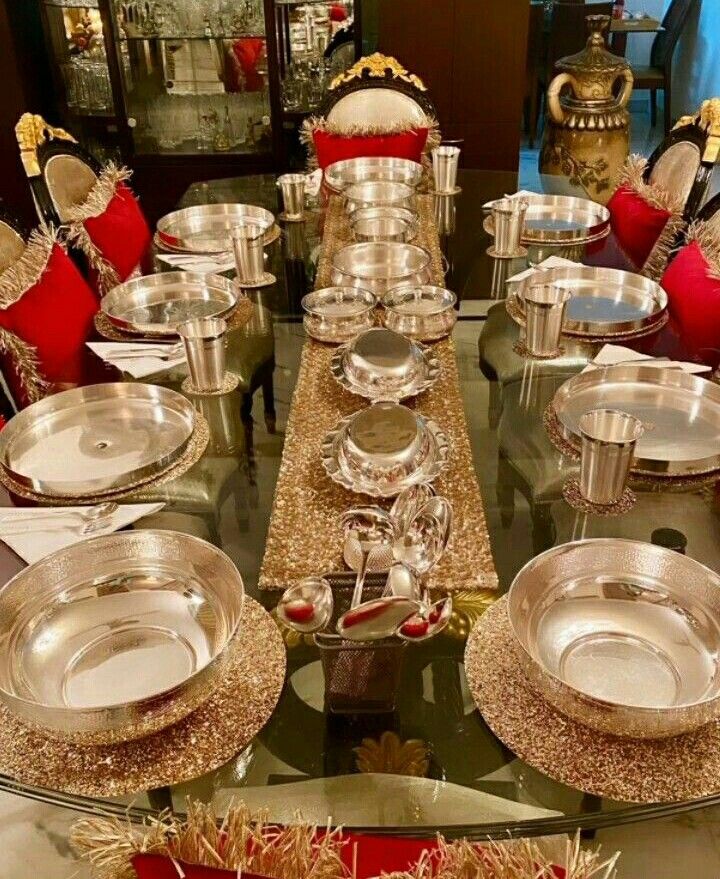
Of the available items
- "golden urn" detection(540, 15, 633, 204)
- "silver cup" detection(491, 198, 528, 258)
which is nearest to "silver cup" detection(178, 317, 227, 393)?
"silver cup" detection(491, 198, 528, 258)

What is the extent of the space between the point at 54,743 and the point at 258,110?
124 inches

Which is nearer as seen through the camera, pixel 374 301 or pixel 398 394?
pixel 398 394

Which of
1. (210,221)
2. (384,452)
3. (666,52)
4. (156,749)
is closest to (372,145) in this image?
(210,221)

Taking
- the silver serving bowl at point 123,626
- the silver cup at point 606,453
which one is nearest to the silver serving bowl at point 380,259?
the silver cup at point 606,453

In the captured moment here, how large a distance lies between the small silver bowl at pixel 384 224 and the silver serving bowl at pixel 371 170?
358 mm

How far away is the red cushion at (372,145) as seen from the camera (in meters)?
2.22

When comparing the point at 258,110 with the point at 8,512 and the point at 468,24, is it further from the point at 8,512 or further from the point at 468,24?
the point at 8,512

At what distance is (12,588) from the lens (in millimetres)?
792

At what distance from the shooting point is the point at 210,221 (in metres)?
1.89

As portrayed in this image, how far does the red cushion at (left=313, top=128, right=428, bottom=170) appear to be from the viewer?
87.4 inches

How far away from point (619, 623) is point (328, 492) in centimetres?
36

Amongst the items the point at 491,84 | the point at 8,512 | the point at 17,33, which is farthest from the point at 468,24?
the point at 8,512

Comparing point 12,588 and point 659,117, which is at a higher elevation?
point 12,588

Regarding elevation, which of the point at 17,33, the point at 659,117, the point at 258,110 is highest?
the point at 17,33
